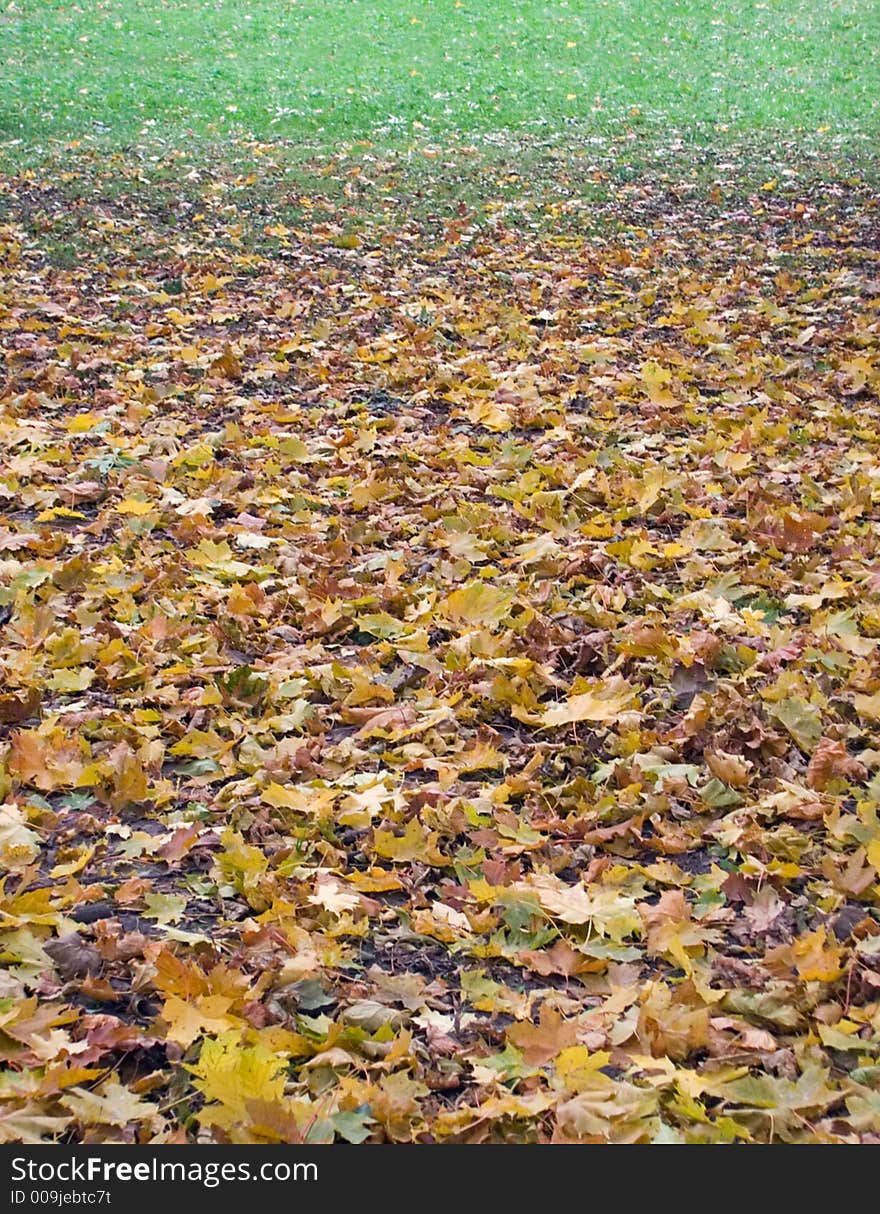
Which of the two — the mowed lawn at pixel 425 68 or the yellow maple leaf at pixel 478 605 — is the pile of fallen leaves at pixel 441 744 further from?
the mowed lawn at pixel 425 68

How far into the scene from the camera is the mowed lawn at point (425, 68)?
12547 millimetres

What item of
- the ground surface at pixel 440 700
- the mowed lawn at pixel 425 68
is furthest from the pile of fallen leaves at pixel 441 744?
the mowed lawn at pixel 425 68

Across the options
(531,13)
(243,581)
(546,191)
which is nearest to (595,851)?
(243,581)

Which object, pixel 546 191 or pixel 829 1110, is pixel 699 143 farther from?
pixel 829 1110

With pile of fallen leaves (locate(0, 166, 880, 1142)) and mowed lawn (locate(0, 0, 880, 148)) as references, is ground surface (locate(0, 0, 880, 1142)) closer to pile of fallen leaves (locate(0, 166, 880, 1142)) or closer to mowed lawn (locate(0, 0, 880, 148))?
pile of fallen leaves (locate(0, 166, 880, 1142))

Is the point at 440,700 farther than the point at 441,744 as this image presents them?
Yes

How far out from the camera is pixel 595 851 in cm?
275

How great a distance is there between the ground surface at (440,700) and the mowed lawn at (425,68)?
5.33 metres

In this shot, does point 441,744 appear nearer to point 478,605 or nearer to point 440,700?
point 440,700

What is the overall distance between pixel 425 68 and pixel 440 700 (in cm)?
1391

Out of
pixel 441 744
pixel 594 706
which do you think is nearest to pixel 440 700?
pixel 441 744

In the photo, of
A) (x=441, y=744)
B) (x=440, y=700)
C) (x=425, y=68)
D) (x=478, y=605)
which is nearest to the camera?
(x=441, y=744)

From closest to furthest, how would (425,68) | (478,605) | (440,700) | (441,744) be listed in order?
(441,744) < (440,700) < (478,605) < (425,68)

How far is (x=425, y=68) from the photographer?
15281 mm
